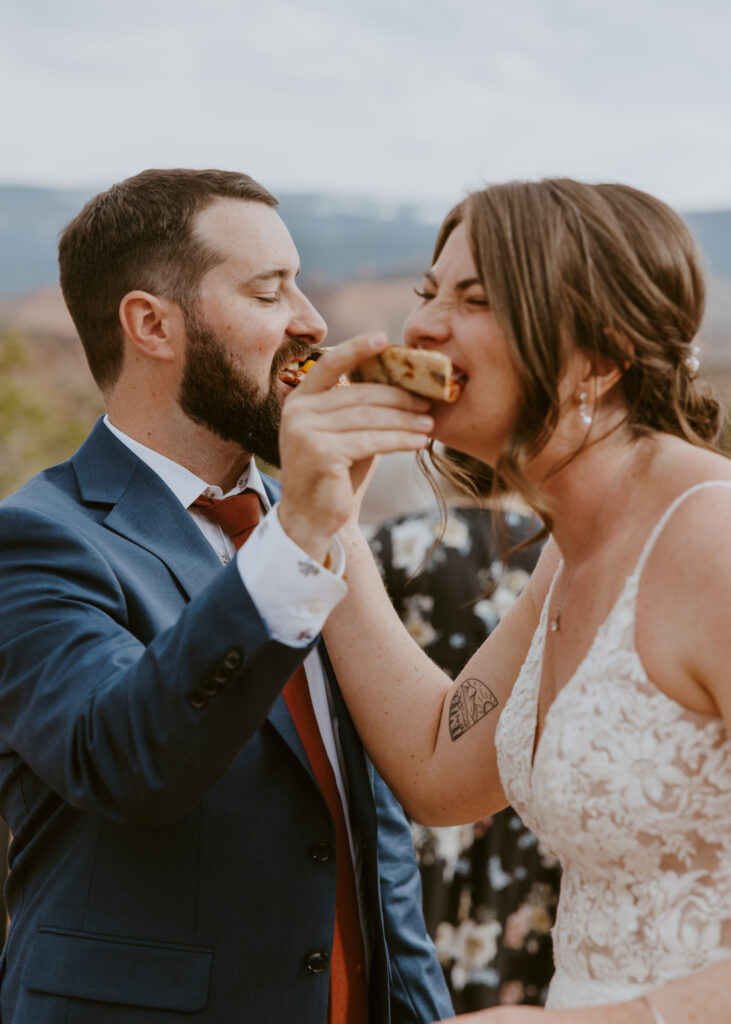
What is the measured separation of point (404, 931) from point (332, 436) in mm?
1370

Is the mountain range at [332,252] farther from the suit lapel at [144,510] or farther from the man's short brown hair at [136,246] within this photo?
the suit lapel at [144,510]

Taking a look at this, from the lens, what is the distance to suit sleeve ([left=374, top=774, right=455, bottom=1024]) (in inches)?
102

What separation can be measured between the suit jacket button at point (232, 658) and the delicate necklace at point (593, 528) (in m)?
0.80

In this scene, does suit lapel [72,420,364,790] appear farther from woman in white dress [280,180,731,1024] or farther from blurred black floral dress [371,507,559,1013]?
blurred black floral dress [371,507,559,1013]

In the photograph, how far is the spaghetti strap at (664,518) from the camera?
198 cm

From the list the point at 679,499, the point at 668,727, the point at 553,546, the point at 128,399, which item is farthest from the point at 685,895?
the point at 128,399

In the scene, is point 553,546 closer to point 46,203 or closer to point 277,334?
point 277,334

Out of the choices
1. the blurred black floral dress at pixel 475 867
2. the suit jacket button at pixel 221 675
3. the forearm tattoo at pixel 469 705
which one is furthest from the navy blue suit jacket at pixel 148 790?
the blurred black floral dress at pixel 475 867

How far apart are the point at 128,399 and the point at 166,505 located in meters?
0.48

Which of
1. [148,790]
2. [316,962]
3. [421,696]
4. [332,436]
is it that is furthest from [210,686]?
[421,696]

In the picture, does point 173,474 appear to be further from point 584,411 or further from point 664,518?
point 664,518

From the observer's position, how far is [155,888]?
2215 mm

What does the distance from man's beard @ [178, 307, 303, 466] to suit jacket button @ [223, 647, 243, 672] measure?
953 millimetres

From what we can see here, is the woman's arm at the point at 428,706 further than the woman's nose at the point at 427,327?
Yes
